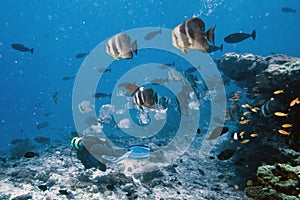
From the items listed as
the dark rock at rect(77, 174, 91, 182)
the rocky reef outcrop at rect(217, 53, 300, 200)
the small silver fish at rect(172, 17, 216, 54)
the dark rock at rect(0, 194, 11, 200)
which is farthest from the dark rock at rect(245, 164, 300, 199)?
the dark rock at rect(0, 194, 11, 200)

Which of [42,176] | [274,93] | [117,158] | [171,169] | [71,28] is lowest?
[171,169]

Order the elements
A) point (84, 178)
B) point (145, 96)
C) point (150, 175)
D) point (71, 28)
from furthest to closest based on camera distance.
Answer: point (71, 28) < point (150, 175) < point (84, 178) < point (145, 96)

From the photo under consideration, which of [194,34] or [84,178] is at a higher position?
[194,34]

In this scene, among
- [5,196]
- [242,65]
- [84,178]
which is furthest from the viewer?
[242,65]

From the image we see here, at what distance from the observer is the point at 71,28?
75562 millimetres

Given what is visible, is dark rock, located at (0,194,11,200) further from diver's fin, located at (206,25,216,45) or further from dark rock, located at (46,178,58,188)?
diver's fin, located at (206,25,216,45)

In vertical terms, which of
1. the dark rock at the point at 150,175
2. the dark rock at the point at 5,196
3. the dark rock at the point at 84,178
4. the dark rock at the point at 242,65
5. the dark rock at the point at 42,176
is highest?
the dark rock at the point at 242,65

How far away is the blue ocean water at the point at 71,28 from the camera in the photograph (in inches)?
2079

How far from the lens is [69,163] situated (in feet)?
24.9

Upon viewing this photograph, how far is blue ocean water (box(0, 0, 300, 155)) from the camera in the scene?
52812mm

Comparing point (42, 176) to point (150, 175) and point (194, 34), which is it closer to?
point (150, 175)

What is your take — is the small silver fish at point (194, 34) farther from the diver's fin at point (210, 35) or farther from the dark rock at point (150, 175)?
the dark rock at point (150, 175)

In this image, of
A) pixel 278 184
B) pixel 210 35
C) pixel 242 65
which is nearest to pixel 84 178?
pixel 278 184

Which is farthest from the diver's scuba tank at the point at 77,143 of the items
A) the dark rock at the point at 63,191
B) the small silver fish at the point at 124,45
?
the small silver fish at the point at 124,45
